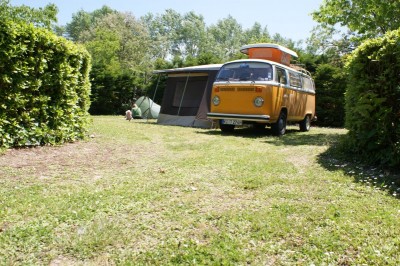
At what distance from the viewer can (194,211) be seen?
358 centimetres

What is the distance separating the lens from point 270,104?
9.91m

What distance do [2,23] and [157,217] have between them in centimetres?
473

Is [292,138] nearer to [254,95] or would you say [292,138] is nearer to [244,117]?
[244,117]

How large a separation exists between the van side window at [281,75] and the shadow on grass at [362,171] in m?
4.10

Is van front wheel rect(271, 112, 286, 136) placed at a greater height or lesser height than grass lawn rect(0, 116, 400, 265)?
greater

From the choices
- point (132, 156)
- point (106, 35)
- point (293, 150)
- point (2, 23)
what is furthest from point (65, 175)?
point (106, 35)

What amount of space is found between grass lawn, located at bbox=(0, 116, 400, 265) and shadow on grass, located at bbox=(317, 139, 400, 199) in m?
0.02

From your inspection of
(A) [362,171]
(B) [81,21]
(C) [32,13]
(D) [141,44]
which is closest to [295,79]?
(A) [362,171]

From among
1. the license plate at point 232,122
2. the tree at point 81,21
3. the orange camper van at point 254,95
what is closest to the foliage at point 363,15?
the orange camper van at point 254,95

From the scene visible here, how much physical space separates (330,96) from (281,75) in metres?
8.74

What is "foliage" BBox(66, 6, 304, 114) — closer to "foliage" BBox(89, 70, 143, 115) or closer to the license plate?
"foliage" BBox(89, 70, 143, 115)

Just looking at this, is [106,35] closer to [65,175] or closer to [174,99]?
[174,99]

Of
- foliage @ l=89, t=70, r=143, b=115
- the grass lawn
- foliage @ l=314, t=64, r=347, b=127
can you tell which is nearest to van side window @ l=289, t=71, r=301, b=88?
the grass lawn

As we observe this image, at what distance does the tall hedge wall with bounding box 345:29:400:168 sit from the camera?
218 inches
